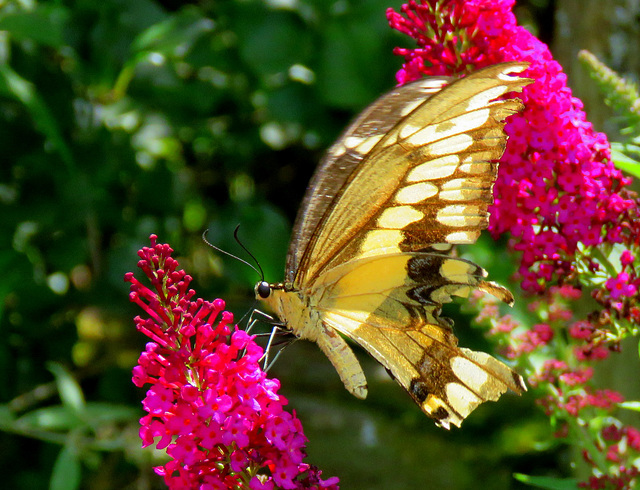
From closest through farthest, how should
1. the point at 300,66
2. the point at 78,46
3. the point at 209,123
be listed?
1. the point at 78,46
2. the point at 300,66
3. the point at 209,123

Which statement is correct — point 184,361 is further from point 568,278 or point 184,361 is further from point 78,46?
point 78,46

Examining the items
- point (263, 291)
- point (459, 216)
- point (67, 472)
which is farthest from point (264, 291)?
point (67, 472)

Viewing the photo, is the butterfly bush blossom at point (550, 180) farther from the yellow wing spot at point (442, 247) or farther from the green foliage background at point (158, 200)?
the green foliage background at point (158, 200)

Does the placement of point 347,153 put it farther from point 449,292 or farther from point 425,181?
point 449,292

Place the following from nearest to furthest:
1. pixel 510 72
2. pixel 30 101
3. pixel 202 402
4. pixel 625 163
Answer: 1. pixel 202 402
2. pixel 510 72
3. pixel 625 163
4. pixel 30 101

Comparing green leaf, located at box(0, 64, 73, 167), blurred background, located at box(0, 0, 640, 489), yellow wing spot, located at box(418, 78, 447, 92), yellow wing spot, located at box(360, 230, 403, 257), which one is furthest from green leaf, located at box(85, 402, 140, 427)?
yellow wing spot, located at box(418, 78, 447, 92)

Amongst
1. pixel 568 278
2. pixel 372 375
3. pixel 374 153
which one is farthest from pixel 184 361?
pixel 372 375

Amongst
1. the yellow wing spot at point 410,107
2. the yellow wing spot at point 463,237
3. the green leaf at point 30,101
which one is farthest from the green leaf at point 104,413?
the yellow wing spot at point 410,107
